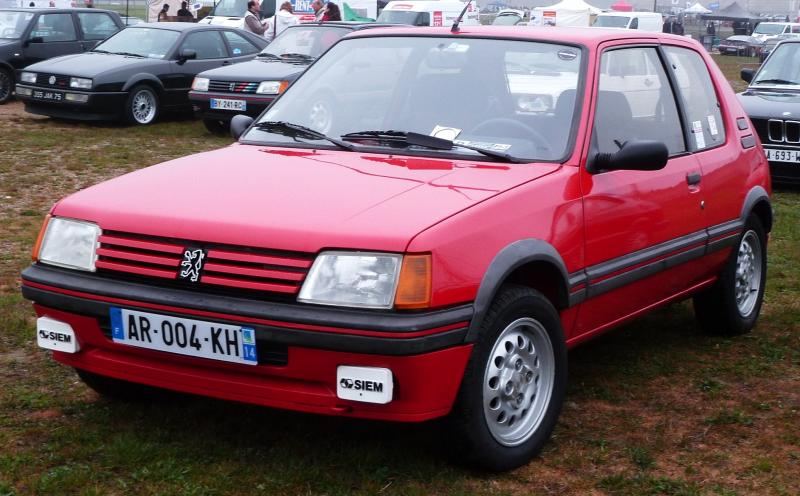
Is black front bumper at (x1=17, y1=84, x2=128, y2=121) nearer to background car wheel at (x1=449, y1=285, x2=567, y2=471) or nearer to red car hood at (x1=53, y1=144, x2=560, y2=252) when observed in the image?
red car hood at (x1=53, y1=144, x2=560, y2=252)

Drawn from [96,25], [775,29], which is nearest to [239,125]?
[96,25]

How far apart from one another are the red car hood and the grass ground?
76 centimetres

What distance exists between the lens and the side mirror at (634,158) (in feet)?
14.7

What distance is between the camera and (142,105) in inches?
612

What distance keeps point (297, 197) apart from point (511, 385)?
1022mm

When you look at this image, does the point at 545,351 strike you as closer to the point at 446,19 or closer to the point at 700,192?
the point at 700,192

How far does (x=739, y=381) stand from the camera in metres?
5.33

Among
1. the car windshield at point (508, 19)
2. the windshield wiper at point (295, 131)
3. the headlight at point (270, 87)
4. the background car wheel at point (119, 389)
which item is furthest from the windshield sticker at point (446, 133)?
the car windshield at point (508, 19)

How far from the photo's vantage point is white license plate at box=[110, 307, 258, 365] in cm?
364

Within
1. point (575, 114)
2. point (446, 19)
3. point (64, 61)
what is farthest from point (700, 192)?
point (446, 19)

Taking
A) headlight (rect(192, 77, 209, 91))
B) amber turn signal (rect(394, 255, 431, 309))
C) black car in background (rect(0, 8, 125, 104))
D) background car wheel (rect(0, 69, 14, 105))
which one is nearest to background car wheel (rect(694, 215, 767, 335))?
amber turn signal (rect(394, 255, 431, 309))

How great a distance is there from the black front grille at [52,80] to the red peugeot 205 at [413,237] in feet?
33.9

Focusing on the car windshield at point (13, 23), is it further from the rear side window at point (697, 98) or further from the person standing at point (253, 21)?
the rear side window at point (697, 98)

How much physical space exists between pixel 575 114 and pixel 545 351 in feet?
3.39
